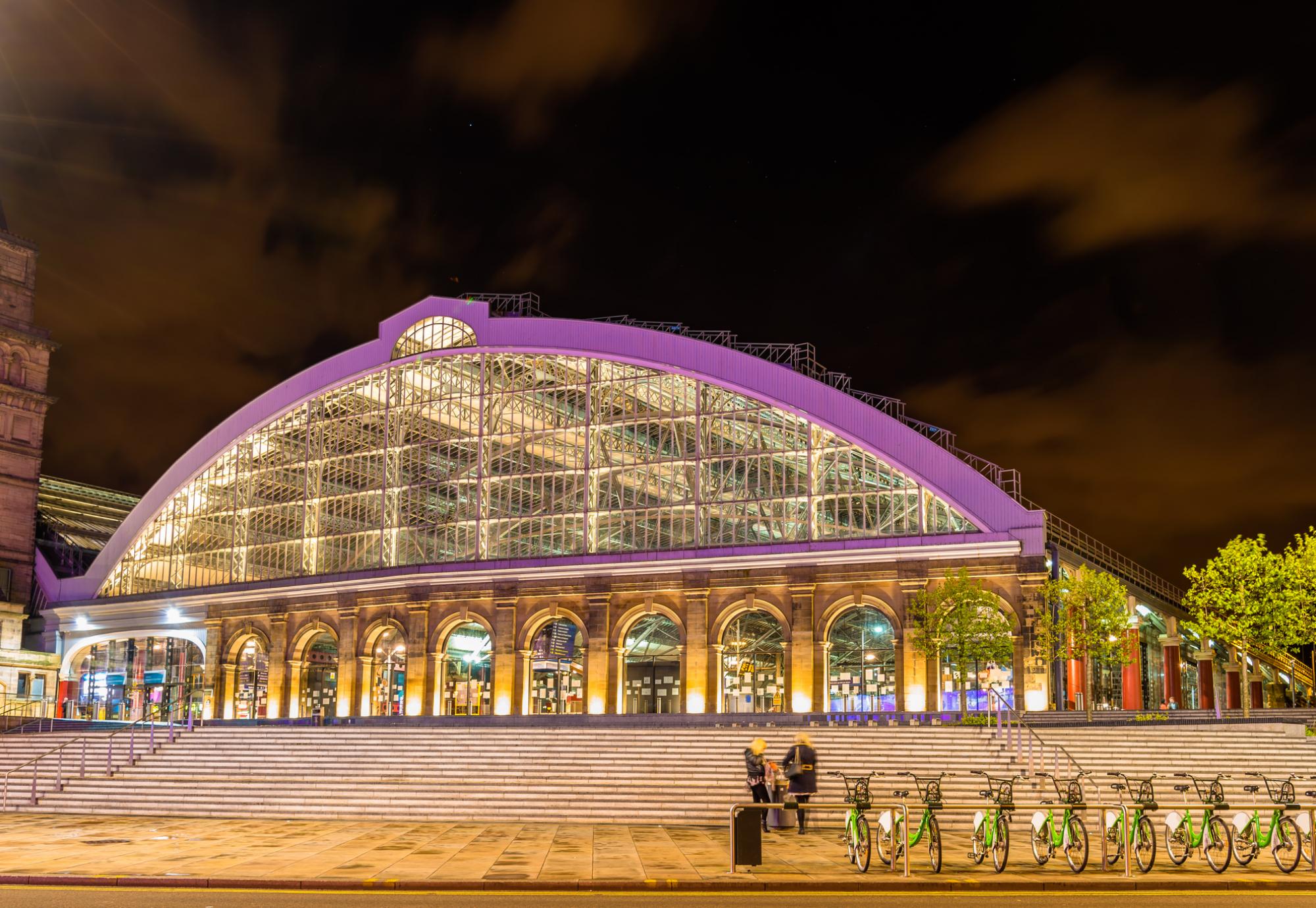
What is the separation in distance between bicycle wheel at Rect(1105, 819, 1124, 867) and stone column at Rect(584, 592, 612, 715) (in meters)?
37.0

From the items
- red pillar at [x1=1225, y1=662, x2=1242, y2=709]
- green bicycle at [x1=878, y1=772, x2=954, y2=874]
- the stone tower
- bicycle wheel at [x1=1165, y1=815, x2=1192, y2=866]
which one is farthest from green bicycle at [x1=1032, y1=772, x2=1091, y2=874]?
the stone tower

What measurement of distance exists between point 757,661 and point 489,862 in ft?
133

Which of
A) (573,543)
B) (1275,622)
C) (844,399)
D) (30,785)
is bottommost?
(30,785)

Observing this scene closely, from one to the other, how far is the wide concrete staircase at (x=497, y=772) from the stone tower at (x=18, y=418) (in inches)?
1340

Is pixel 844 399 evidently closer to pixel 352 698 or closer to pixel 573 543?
pixel 573 543

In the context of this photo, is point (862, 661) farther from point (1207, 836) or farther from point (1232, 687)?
point (1207, 836)

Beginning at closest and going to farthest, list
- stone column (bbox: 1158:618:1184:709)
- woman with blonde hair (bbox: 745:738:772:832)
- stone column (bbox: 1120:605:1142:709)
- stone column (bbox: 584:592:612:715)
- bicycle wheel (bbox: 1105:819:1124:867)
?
bicycle wheel (bbox: 1105:819:1124:867)
woman with blonde hair (bbox: 745:738:772:832)
stone column (bbox: 584:592:612:715)
stone column (bbox: 1120:605:1142:709)
stone column (bbox: 1158:618:1184:709)

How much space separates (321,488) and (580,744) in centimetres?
3006

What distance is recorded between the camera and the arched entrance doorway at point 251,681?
2724 inches

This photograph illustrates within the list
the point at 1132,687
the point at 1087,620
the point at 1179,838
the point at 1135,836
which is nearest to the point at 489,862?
the point at 1135,836

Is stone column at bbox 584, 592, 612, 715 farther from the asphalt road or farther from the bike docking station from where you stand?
the asphalt road

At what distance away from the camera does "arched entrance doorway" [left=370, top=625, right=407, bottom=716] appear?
6531 cm

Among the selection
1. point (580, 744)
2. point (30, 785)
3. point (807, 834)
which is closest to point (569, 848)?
point (807, 834)

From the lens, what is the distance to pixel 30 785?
39.7 metres
